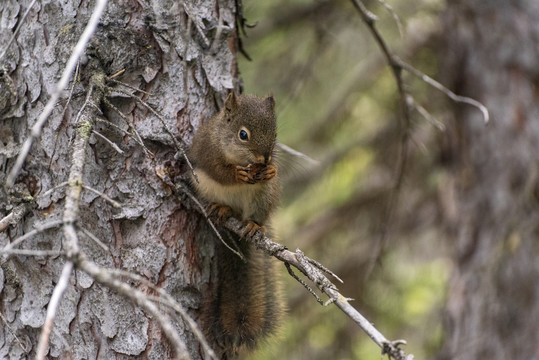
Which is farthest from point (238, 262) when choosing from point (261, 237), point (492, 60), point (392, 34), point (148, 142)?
point (492, 60)

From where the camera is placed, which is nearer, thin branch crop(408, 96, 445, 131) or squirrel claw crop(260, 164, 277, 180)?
squirrel claw crop(260, 164, 277, 180)

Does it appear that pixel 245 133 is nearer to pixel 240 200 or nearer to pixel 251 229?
pixel 240 200

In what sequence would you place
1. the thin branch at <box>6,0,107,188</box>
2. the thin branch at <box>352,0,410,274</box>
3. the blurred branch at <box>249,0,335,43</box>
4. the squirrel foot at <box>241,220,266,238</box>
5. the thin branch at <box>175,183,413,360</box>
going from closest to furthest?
the thin branch at <box>6,0,107,188</box>
the thin branch at <box>175,183,413,360</box>
the squirrel foot at <box>241,220,266,238</box>
the thin branch at <box>352,0,410,274</box>
the blurred branch at <box>249,0,335,43</box>

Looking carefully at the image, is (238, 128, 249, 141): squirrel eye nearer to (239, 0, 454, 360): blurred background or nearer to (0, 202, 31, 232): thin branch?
(0, 202, 31, 232): thin branch

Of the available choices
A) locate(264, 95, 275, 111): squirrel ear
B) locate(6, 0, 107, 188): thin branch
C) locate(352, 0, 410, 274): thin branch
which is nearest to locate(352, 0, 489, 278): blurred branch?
locate(352, 0, 410, 274): thin branch

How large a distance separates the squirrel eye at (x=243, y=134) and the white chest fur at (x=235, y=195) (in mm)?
186

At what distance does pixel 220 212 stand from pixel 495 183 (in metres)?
1.99

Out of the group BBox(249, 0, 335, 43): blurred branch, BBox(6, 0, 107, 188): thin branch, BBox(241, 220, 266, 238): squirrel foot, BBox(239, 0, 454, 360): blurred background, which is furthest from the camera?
BBox(239, 0, 454, 360): blurred background

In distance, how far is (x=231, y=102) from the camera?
7.30ft

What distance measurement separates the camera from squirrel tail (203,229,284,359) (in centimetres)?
213

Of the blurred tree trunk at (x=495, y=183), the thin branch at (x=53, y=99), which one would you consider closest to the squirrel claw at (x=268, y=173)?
the thin branch at (x=53, y=99)

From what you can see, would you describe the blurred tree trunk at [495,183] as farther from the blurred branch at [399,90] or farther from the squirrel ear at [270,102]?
the squirrel ear at [270,102]

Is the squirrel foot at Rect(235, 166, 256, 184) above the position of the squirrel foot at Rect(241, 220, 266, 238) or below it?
above

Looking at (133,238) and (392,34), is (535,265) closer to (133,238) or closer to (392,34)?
(392,34)
